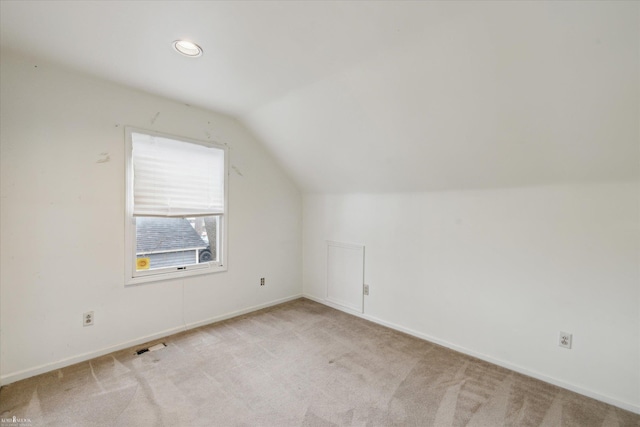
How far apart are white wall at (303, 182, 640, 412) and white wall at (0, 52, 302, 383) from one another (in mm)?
2254

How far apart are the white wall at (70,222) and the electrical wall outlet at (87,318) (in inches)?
1.5

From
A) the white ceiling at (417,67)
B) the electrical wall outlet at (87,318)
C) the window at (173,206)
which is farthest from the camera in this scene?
the window at (173,206)

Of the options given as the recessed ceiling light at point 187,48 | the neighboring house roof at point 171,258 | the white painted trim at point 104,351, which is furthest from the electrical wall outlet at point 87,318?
the recessed ceiling light at point 187,48

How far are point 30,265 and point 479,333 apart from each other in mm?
3787

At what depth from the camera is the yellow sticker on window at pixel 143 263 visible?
276 centimetres

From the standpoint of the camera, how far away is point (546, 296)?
7.25 feet

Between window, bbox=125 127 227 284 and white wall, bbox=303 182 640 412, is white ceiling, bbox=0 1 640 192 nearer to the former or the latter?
white wall, bbox=303 182 640 412

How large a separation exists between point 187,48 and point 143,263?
2.03 metres

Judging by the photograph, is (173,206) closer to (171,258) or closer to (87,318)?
(171,258)

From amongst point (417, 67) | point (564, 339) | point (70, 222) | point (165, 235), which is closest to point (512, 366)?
point (564, 339)

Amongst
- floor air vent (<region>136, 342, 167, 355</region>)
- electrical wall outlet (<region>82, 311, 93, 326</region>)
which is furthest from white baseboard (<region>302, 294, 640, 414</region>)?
electrical wall outlet (<region>82, 311, 93, 326</region>)

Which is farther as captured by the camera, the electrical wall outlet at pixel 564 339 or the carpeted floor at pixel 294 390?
the electrical wall outlet at pixel 564 339

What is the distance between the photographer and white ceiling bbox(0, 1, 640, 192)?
1.50 meters

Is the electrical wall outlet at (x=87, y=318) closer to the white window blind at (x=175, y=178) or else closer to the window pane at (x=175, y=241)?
the window pane at (x=175, y=241)
